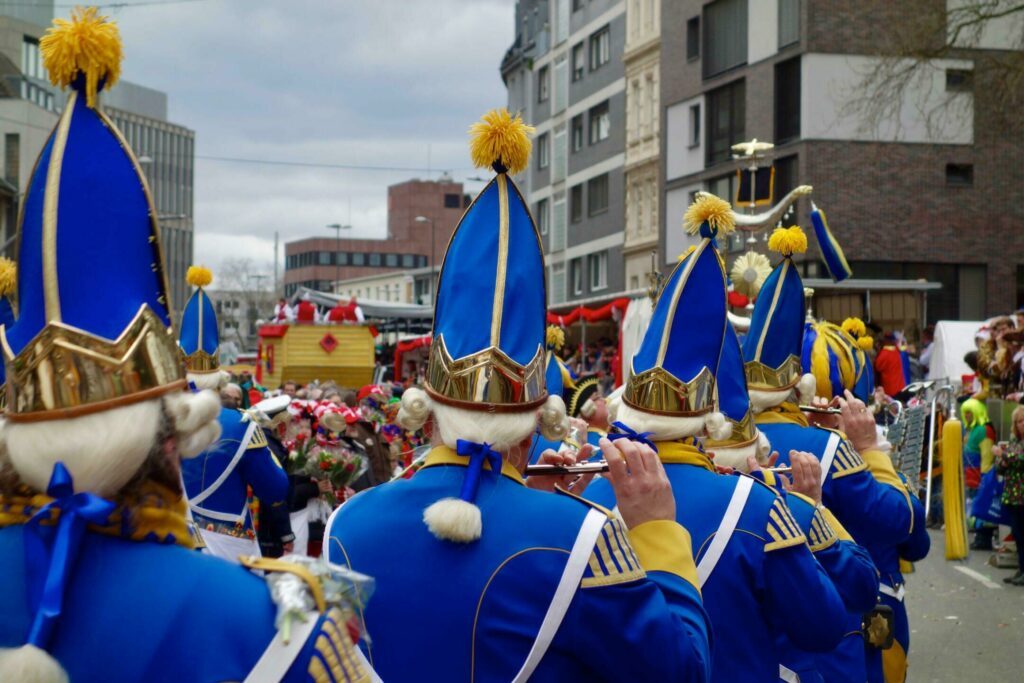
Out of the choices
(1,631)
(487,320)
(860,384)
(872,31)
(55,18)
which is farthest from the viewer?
(872,31)

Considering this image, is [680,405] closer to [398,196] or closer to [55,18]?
[55,18]

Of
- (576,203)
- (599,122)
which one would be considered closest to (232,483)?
(599,122)

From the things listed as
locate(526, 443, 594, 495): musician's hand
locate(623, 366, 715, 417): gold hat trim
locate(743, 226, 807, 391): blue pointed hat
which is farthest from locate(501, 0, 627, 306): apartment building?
locate(526, 443, 594, 495): musician's hand

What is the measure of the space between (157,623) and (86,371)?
41 centimetres

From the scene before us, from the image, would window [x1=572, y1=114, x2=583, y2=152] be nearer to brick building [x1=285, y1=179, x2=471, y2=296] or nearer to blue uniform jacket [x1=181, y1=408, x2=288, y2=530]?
blue uniform jacket [x1=181, y1=408, x2=288, y2=530]

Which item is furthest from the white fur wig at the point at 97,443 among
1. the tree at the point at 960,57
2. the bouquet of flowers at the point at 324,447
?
the tree at the point at 960,57

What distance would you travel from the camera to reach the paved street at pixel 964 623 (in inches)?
371

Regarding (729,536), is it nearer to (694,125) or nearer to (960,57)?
(960,57)

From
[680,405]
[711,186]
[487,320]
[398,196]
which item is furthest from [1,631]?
[398,196]

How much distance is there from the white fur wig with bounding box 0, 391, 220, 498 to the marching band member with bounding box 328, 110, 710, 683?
0.96 metres

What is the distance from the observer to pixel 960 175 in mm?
35469

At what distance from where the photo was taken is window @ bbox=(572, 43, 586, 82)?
53.0 metres

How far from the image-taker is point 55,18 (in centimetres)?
232

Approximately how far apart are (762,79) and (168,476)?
35.8 m
